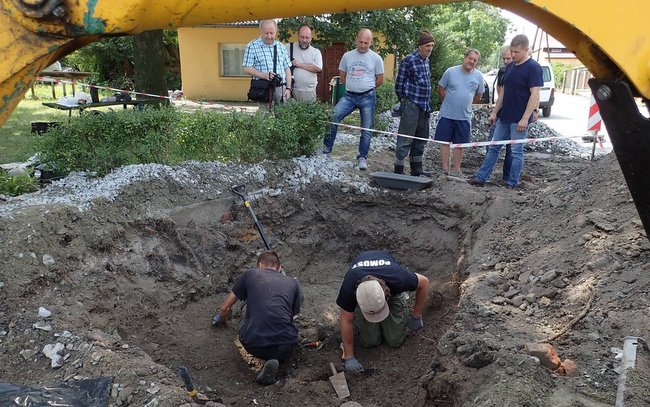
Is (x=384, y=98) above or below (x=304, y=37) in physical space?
below

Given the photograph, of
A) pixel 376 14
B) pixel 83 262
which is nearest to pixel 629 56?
pixel 83 262

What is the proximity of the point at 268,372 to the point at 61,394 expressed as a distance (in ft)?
5.57

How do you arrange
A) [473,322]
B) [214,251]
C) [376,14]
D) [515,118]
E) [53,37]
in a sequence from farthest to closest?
1. [376,14]
2. [515,118]
3. [214,251]
4. [473,322]
5. [53,37]

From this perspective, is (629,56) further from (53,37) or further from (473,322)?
(473,322)

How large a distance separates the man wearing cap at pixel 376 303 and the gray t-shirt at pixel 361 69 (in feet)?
11.5

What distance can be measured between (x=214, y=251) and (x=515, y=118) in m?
4.43

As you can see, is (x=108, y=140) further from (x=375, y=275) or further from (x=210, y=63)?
(x=210, y=63)

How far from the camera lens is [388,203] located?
7047 mm

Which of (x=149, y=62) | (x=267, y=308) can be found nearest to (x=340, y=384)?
(x=267, y=308)

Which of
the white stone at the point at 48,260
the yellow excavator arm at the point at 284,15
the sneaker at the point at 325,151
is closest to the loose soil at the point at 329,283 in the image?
the white stone at the point at 48,260

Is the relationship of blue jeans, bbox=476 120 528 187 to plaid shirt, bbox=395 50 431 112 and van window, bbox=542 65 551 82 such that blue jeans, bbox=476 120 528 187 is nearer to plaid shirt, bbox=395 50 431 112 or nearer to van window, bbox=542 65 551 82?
plaid shirt, bbox=395 50 431 112

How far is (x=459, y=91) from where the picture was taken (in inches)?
309

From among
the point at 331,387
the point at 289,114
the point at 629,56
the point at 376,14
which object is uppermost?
the point at 376,14

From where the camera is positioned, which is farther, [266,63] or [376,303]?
[266,63]
